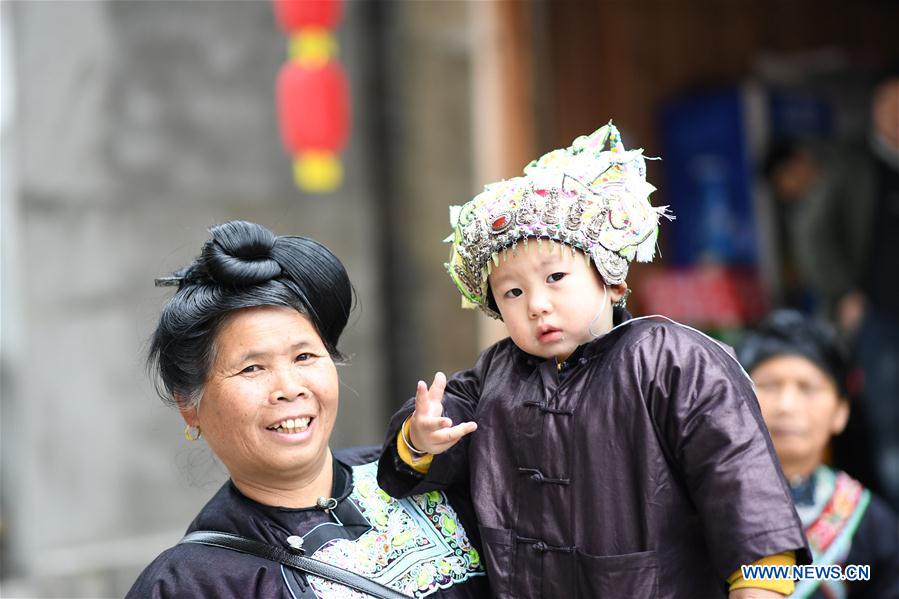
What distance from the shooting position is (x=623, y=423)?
2.37 metres

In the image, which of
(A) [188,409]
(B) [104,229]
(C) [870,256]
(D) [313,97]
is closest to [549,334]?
(A) [188,409]

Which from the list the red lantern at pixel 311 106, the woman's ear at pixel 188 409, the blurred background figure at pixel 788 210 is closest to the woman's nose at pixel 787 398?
the woman's ear at pixel 188 409

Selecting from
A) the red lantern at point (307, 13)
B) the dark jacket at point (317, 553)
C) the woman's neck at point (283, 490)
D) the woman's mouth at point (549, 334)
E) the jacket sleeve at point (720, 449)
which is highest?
the red lantern at point (307, 13)

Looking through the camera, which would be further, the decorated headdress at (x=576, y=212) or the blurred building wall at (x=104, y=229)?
the blurred building wall at (x=104, y=229)

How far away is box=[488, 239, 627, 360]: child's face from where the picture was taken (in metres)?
2.42

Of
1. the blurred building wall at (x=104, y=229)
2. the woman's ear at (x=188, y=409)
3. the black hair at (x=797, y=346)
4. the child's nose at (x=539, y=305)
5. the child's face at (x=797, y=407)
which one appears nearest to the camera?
the child's nose at (x=539, y=305)

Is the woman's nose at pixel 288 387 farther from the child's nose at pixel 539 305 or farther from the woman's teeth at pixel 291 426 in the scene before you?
the child's nose at pixel 539 305

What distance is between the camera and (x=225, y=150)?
7918 mm

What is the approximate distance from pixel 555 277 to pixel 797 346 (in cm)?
195

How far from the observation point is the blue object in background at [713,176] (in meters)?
7.02

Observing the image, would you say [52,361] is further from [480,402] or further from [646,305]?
[480,402]

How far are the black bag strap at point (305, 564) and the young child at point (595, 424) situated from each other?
0.91 ft

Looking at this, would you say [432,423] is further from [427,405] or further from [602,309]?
[602,309]

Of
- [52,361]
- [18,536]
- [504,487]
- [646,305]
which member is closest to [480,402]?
[504,487]
